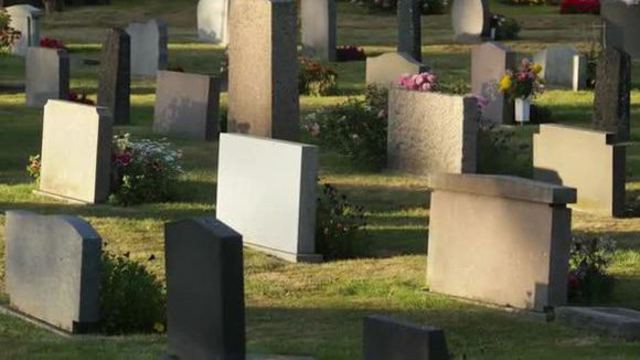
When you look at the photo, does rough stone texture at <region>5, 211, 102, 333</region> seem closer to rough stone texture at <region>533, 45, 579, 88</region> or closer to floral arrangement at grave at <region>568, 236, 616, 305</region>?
floral arrangement at grave at <region>568, 236, 616, 305</region>

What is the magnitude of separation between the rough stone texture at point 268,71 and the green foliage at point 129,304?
5.21 metres

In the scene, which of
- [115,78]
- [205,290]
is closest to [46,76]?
[115,78]

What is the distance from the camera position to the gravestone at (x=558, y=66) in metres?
30.1

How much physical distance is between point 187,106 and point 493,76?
15.3 ft

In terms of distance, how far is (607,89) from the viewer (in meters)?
23.7

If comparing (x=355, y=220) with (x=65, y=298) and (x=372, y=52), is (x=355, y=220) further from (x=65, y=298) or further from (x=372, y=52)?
(x=372, y=52)

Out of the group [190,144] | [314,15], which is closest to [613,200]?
[190,144]

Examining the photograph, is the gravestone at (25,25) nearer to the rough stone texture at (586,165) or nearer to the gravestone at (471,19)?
→ the gravestone at (471,19)

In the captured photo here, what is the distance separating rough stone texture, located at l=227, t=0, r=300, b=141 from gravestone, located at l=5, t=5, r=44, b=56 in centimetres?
1669

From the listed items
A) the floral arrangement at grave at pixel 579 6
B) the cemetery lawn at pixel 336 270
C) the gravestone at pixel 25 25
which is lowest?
the cemetery lawn at pixel 336 270

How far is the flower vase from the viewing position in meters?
26.2

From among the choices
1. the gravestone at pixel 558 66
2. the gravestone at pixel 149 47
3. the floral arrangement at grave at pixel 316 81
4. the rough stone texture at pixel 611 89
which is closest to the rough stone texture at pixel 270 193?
the rough stone texture at pixel 611 89

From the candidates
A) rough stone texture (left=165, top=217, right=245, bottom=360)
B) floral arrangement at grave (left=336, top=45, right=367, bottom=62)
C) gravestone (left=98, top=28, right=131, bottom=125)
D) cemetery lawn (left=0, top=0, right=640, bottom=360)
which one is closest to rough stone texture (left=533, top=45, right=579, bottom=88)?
cemetery lawn (left=0, top=0, right=640, bottom=360)

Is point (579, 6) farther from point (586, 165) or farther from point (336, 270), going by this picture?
point (336, 270)
